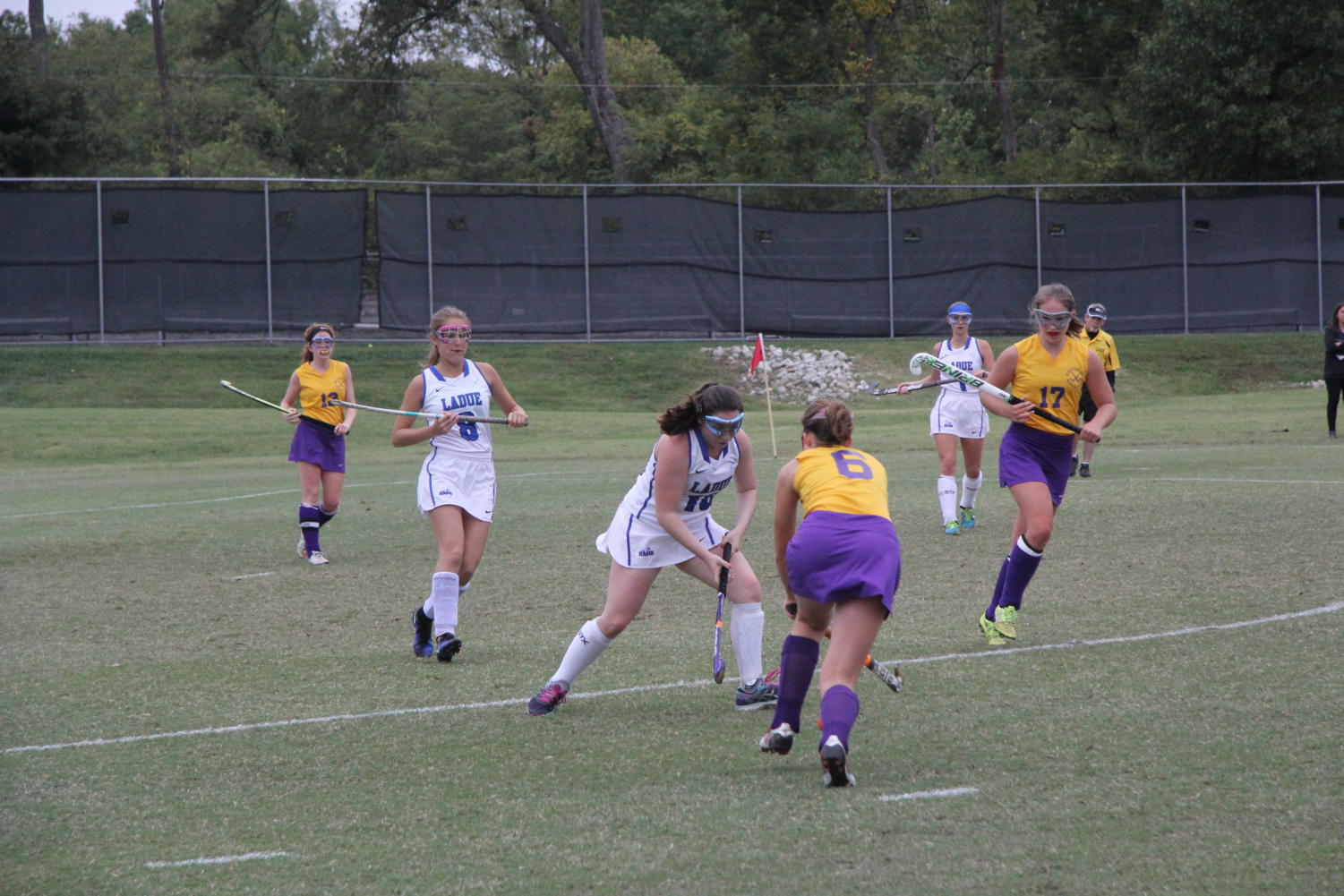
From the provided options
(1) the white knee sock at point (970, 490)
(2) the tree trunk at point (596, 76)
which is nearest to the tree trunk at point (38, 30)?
(2) the tree trunk at point (596, 76)

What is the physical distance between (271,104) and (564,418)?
1610 inches

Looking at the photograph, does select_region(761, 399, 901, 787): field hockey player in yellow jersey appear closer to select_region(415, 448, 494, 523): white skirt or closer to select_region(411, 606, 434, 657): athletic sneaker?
select_region(415, 448, 494, 523): white skirt

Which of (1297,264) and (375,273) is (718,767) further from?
(1297,264)

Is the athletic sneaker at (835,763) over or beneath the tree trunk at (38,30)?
beneath

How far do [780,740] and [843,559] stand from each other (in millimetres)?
778

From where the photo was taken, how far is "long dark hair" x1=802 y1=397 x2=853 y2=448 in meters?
5.64

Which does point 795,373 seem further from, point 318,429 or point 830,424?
point 830,424

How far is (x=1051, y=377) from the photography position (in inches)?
323

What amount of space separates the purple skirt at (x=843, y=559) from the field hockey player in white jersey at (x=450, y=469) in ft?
9.63

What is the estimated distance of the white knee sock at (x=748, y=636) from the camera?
21.4ft

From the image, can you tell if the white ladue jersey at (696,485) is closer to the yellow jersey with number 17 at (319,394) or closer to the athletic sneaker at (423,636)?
the athletic sneaker at (423,636)

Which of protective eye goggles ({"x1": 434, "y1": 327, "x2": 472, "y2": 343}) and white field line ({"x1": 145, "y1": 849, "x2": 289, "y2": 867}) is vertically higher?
protective eye goggles ({"x1": 434, "y1": 327, "x2": 472, "y2": 343})

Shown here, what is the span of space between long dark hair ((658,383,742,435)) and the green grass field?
1.38 metres

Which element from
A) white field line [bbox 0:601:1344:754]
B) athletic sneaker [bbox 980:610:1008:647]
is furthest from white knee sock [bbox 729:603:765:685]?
athletic sneaker [bbox 980:610:1008:647]
